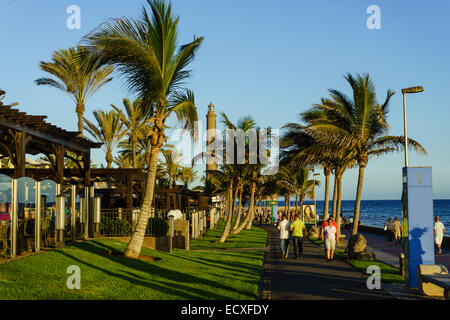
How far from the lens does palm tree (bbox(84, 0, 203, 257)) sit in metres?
14.3

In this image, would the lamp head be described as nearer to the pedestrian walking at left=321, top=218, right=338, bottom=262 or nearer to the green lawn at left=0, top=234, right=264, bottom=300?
the pedestrian walking at left=321, top=218, right=338, bottom=262

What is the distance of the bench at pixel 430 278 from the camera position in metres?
11.0

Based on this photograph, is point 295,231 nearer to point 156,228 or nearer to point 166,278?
point 156,228

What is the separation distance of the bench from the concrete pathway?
88 centimetres

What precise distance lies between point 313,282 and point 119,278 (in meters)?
4.92

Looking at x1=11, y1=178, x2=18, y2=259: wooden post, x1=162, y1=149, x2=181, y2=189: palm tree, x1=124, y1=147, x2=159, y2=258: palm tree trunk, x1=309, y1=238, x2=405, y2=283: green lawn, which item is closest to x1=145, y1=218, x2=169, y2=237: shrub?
x1=124, y1=147, x2=159, y2=258: palm tree trunk

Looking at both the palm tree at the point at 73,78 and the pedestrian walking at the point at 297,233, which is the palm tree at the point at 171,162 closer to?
the palm tree at the point at 73,78

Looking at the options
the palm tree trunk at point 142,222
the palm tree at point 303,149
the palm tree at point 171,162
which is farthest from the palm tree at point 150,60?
Answer: the palm tree at point 171,162

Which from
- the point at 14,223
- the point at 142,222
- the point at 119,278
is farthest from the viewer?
the point at 142,222

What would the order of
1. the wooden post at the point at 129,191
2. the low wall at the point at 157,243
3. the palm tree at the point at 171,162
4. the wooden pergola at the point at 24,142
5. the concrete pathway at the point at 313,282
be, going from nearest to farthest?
the concrete pathway at the point at 313,282 → the wooden pergola at the point at 24,142 → the low wall at the point at 157,243 → the wooden post at the point at 129,191 → the palm tree at the point at 171,162

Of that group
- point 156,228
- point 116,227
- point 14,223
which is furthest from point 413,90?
point 14,223

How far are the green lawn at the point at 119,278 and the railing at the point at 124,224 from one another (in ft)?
14.1

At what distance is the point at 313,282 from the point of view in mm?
12922

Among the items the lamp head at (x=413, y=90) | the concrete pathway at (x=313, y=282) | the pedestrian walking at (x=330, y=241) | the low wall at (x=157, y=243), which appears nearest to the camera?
the concrete pathway at (x=313, y=282)
